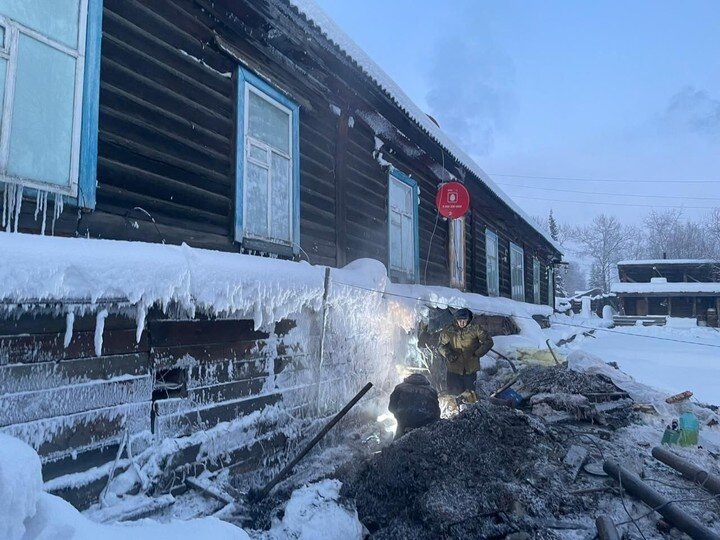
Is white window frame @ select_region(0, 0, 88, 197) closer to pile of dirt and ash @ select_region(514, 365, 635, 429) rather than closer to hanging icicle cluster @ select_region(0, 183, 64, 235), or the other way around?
hanging icicle cluster @ select_region(0, 183, 64, 235)

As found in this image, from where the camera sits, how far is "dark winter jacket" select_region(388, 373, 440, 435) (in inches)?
196

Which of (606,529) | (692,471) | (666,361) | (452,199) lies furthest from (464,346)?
(666,361)

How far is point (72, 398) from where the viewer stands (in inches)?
103

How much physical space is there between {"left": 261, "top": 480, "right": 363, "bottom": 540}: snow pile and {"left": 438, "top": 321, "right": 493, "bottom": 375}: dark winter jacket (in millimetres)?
3527

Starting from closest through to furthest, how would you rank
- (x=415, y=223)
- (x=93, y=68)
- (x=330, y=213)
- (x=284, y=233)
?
(x=93, y=68) → (x=284, y=233) → (x=330, y=213) → (x=415, y=223)

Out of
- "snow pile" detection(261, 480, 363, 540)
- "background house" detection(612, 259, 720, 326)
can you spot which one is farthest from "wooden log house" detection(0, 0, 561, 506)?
"background house" detection(612, 259, 720, 326)

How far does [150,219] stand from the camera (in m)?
3.43

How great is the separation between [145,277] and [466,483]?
3.00 meters

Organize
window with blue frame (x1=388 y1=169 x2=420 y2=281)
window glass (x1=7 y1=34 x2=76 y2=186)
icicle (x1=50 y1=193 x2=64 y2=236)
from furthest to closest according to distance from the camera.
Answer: window with blue frame (x1=388 y1=169 x2=420 y2=281) < icicle (x1=50 y1=193 x2=64 y2=236) < window glass (x1=7 y1=34 x2=76 y2=186)

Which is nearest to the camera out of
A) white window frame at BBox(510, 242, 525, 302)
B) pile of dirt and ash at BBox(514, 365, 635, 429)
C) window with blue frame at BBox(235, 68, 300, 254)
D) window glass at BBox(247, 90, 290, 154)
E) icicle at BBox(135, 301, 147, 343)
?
icicle at BBox(135, 301, 147, 343)

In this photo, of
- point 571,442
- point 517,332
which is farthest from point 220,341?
point 517,332

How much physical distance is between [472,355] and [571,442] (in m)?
1.93

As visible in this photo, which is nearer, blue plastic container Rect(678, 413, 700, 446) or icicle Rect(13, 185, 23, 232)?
icicle Rect(13, 185, 23, 232)

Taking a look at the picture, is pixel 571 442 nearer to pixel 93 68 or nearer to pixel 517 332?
pixel 93 68
